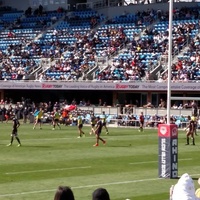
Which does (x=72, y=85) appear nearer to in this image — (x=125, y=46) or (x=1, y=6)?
(x=125, y=46)

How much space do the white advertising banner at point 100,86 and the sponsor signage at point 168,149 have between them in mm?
32645

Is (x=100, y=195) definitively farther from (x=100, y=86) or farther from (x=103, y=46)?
(x=103, y=46)

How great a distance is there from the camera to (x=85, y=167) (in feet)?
89.2

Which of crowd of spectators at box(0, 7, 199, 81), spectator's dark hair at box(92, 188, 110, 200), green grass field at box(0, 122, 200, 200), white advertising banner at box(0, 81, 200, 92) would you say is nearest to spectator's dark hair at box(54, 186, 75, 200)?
spectator's dark hair at box(92, 188, 110, 200)

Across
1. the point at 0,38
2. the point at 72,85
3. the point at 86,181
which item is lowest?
the point at 86,181

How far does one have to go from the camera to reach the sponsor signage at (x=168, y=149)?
24.1 meters

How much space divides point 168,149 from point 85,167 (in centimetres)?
432

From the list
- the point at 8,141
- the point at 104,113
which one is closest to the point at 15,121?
the point at 8,141

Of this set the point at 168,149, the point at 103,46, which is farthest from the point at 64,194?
the point at 103,46

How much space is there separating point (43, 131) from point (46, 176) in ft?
84.8

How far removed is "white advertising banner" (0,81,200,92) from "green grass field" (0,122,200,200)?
14.2 meters

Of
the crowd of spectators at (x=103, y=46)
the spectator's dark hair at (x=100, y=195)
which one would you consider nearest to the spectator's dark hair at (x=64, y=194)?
the spectator's dark hair at (x=100, y=195)

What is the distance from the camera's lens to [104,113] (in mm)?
56531

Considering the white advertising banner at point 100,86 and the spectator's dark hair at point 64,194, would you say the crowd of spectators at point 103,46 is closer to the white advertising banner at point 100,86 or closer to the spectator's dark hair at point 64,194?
the white advertising banner at point 100,86
